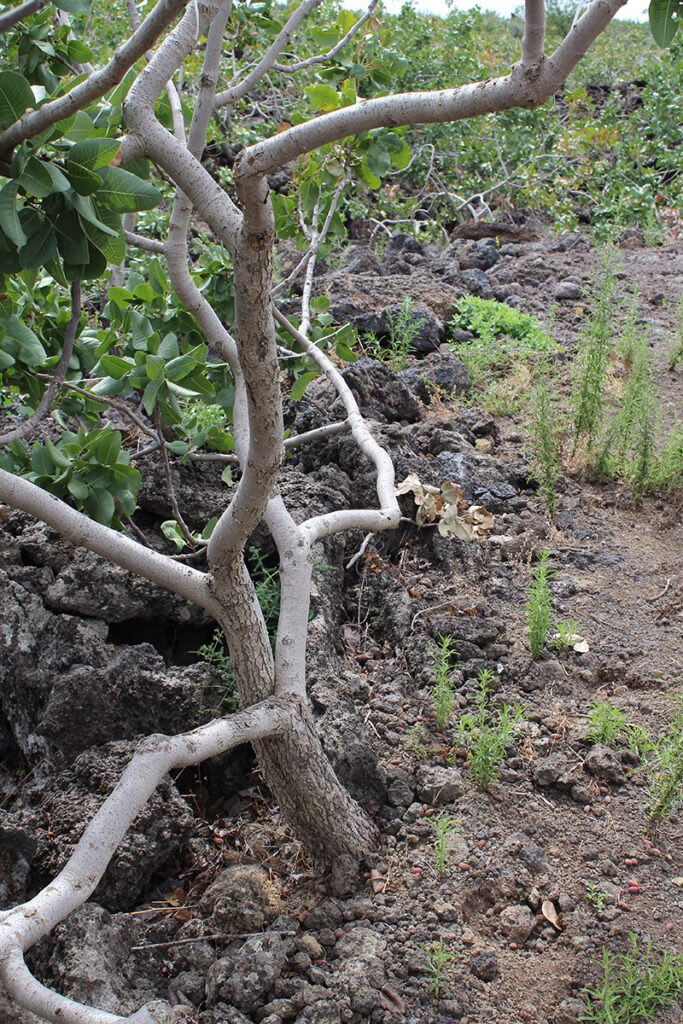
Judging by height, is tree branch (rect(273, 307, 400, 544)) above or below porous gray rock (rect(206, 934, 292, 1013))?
above

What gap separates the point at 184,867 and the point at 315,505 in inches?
56.2

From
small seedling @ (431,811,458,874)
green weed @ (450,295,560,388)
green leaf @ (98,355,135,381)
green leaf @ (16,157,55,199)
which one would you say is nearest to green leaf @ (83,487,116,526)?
green leaf @ (98,355,135,381)

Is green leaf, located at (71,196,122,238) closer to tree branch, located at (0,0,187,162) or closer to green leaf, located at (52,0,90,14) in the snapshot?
tree branch, located at (0,0,187,162)

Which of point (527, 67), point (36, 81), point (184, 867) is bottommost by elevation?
point (184, 867)

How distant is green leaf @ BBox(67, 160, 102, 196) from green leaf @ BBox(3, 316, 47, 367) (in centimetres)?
79

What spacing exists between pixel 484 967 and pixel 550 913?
23 centimetres

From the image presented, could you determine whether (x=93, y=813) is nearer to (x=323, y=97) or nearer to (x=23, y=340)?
(x=23, y=340)

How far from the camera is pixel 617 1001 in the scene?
1.86m

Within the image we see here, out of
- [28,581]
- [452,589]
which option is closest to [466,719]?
[452,589]

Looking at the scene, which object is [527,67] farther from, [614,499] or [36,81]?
[614,499]

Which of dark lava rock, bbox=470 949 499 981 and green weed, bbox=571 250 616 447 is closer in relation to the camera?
dark lava rock, bbox=470 949 499 981

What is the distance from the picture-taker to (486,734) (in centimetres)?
239

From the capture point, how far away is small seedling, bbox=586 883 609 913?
6.75ft

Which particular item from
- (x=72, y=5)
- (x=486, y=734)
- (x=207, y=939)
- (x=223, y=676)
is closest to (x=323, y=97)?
(x=72, y=5)
